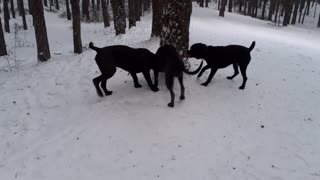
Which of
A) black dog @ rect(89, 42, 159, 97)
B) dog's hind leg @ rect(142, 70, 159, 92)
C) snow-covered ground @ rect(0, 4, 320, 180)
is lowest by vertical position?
snow-covered ground @ rect(0, 4, 320, 180)

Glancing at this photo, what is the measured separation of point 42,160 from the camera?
17.0 ft

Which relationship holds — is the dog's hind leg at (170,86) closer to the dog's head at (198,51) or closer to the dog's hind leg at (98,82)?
the dog's head at (198,51)

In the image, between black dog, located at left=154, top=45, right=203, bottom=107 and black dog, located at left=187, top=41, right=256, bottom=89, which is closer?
black dog, located at left=154, top=45, right=203, bottom=107

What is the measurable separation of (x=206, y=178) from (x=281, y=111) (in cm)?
293

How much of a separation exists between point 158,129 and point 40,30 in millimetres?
6943

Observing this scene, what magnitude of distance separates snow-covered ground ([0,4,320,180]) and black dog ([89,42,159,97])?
1.43ft

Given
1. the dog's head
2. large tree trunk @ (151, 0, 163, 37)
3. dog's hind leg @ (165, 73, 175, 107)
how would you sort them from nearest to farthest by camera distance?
dog's hind leg @ (165, 73, 175, 107) → the dog's head → large tree trunk @ (151, 0, 163, 37)

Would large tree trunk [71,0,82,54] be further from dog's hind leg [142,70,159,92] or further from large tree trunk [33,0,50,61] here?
dog's hind leg [142,70,159,92]

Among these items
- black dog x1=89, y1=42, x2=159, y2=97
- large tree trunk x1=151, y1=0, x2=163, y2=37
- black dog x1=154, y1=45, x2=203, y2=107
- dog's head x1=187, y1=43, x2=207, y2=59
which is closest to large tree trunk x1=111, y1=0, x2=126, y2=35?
large tree trunk x1=151, y1=0, x2=163, y2=37

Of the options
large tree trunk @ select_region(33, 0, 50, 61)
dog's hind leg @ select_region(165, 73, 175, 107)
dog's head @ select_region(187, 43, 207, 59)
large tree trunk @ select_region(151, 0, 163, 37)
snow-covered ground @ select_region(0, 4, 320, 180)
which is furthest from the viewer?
large tree trunk @ select_region(151, 0, 163, 37)

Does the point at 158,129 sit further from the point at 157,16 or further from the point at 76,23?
the point at 76,23

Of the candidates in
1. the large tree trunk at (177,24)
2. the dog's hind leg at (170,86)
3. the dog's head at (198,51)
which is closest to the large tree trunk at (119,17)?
the large tree trunk at (177,24)

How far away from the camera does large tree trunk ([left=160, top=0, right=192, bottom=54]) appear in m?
7.29

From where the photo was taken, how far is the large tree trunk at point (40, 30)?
34.2 ft
